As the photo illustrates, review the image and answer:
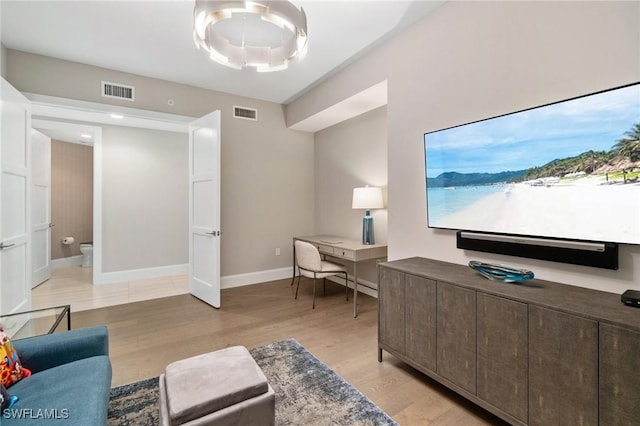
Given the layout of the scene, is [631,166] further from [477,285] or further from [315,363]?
[315,363]

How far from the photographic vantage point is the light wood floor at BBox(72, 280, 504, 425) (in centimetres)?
186

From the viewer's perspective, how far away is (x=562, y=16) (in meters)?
1.68

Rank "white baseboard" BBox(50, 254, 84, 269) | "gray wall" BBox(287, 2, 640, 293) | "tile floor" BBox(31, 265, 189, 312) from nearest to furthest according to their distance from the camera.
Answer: "gray wall" BBox(287, 2, 640, 293)
"tile floor" BBox(31, 265, 189, 312)
"white baseboard" BBox(50, 254, 84, 269)

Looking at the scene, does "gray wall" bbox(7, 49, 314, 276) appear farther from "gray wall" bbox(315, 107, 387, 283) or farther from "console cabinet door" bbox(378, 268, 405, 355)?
"console cabinet door" bbox(378, 268, 405, 355)

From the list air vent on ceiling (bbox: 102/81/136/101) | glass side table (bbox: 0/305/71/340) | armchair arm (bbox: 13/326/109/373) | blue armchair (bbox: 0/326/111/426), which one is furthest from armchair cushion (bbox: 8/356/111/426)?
air vent on ceiling (bbox: 102/81/136/101)

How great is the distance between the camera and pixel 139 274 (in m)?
4.79

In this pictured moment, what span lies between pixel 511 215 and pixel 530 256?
0.28m

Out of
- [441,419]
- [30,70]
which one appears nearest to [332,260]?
[441,419]

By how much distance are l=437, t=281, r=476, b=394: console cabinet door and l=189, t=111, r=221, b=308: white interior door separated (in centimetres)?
256

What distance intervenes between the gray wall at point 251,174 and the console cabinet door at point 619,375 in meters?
3.95

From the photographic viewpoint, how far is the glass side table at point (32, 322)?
187 cm

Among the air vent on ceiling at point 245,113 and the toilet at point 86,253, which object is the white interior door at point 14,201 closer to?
the air vent on ceiling at point 245,113

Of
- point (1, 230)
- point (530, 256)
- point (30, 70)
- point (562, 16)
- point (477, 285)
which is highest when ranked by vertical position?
point (30, 70)

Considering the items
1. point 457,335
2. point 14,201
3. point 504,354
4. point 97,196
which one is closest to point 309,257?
point 457,335
